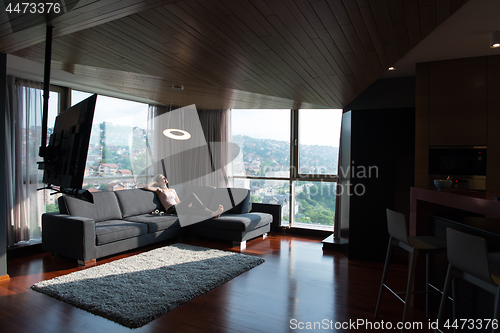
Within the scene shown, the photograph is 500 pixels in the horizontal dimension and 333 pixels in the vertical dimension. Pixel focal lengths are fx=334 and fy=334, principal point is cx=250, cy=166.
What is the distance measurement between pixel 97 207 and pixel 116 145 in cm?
173

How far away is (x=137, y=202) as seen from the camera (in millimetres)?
5871

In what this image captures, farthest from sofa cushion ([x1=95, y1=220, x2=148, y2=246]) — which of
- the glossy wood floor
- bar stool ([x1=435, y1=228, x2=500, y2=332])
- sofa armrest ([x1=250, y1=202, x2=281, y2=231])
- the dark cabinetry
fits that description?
bar stool ([x1=435, y1=228, x2=500, y2=332])

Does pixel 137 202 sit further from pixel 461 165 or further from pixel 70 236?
pixel 461 165

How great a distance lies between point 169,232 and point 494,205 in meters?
4.65

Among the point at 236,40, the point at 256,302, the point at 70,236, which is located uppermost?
the point at 236,40

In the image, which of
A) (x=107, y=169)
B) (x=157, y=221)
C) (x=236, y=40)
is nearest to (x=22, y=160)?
(x=107, y=169)

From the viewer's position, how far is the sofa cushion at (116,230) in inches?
178

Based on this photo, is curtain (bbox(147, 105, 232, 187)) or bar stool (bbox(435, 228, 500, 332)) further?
curtain (bbox(147, 105, 232, 187))

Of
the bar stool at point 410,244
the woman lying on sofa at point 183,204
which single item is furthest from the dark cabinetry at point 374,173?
the woman lying on sofa at point 183,204

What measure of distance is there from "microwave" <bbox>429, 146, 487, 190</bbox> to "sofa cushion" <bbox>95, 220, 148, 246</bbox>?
13.7ft

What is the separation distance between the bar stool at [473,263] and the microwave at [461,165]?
7.86 feet

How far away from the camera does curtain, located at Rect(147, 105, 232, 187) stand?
7270 millimetres

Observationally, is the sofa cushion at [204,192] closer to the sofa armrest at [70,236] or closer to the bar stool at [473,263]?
the sofa armrest at [70,236]

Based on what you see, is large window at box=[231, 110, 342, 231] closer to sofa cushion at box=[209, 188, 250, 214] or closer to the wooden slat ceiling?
sofa cushion at box=[209, 188, 250, 214]
